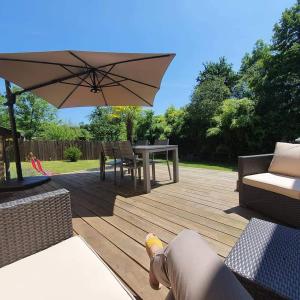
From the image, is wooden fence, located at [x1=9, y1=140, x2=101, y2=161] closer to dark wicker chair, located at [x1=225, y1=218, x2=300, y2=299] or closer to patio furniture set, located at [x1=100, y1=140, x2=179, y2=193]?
patio furniture set, located at [x1=100, y1=140, x2=179, y2=193]

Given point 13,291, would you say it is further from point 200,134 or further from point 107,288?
point 200,134

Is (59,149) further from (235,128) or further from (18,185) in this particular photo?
(235,128)

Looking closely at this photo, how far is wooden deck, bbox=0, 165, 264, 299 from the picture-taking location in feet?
5.97

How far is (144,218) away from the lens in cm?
274

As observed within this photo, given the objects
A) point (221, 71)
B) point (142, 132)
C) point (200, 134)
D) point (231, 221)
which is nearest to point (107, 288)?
point (231, 221)

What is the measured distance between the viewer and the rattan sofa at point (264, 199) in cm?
228

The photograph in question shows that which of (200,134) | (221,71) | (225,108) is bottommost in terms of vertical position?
(200,134)

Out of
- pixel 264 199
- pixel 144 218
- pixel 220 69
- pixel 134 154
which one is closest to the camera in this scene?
pixel 264 199

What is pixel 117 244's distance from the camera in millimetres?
2082

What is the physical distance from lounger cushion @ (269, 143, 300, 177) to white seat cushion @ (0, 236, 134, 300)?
8.50ft

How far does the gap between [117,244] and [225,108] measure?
7.65 meters

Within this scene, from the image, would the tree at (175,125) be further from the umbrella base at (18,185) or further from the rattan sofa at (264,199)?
the rattan sofa at (264,199)

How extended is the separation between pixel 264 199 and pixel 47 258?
2.36m

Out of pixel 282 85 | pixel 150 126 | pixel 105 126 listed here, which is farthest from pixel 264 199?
pixel 105 126
